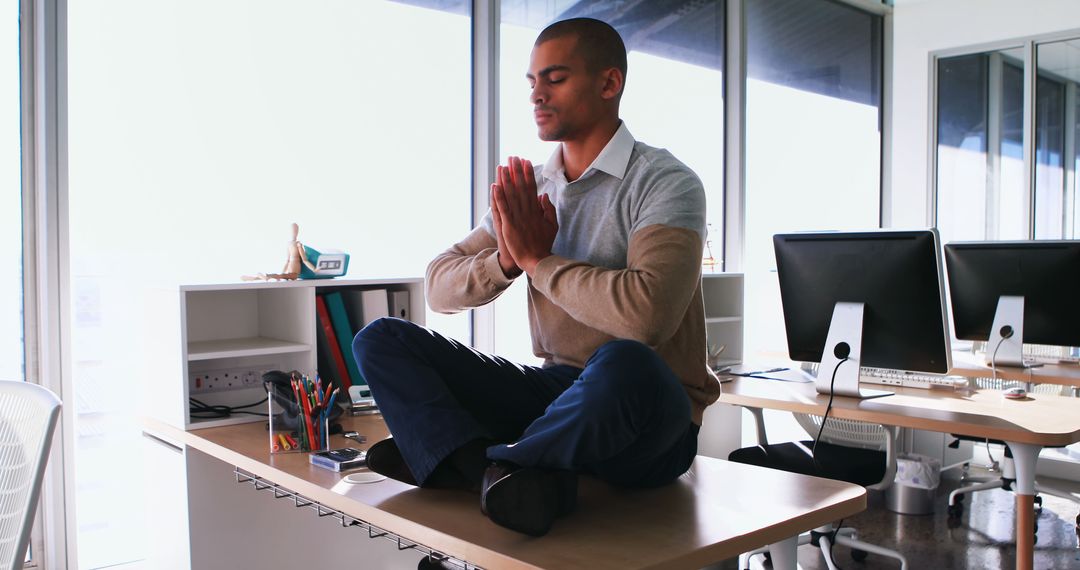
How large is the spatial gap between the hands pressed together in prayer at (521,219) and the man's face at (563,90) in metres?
0.17

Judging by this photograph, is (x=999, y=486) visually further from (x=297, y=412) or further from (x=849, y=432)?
(x=297, y=412)

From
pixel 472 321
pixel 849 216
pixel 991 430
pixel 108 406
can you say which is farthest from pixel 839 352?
pixel 849 216

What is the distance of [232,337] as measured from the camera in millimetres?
2633

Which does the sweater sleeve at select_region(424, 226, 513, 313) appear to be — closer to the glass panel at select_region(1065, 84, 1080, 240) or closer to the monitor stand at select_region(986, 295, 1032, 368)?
the monitor stand at select_region(986, 295, 1032, 368)

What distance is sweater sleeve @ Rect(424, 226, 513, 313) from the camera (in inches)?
66.7

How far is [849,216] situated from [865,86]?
0.93 m

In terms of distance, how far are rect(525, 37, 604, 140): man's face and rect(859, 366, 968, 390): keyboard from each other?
158cm

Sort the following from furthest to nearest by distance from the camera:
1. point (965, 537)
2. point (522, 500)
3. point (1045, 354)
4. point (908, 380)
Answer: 1. point (1045, 354)
2. point (965, 537)
3. point (908, 380)
4. point (522, 500)

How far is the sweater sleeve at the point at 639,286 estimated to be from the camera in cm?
146

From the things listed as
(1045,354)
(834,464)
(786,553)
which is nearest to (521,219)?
(786,553)

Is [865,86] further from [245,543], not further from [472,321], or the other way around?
[245,543]

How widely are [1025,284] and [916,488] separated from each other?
3.93 ft

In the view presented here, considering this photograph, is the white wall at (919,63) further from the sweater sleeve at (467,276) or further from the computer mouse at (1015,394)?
the sweater sleeve at (467,276)

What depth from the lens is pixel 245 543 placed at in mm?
2324
